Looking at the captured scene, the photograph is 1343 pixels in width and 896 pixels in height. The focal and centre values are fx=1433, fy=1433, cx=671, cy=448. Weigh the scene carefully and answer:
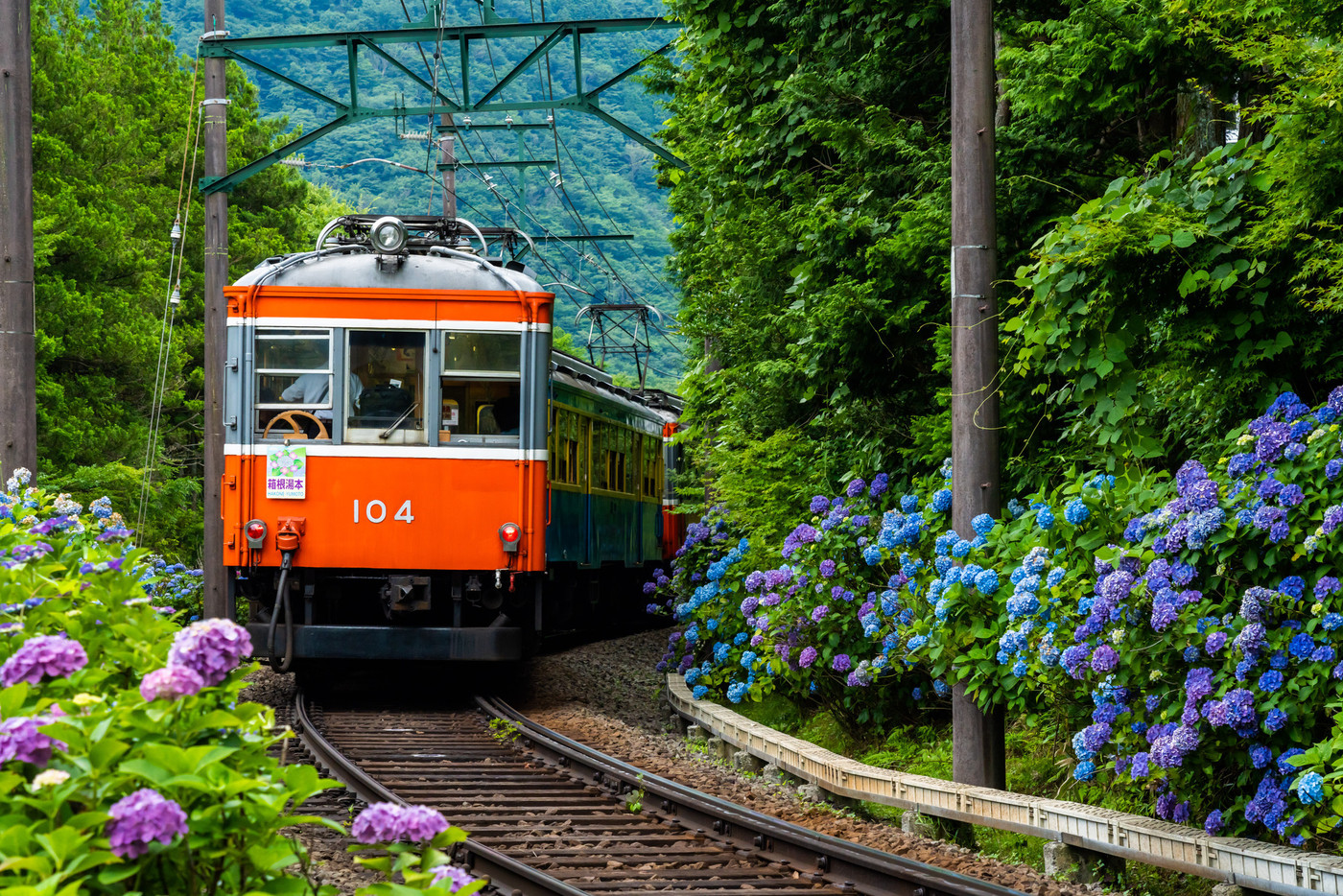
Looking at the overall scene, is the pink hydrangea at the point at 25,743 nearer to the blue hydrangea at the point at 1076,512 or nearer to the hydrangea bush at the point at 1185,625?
the hydrangea bush at the point at 1185,625

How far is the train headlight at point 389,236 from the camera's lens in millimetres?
11234

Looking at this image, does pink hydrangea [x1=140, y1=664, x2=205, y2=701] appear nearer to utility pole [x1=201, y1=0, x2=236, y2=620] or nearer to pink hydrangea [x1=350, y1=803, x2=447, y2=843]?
pink hydrangea [x1=350, y1=803, x2=447, y2=843]

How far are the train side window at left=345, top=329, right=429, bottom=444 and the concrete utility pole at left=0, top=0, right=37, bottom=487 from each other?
97.3 inches

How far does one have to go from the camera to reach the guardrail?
4.63m

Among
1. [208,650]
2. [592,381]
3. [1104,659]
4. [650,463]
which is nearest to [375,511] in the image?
[592,381]

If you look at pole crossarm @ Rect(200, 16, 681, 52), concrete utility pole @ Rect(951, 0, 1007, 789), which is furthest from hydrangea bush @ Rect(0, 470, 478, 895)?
pole crossarm @ Rect(200, 16, 681, 52)

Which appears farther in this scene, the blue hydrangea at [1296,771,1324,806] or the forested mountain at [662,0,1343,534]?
the forested mountain at [662,0,1343,534]

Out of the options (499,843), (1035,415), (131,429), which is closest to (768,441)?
(1035,415)

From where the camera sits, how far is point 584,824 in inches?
284

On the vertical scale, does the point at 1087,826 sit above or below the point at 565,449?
below

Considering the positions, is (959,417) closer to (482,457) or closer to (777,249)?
(777,249)

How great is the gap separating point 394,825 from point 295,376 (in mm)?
8993

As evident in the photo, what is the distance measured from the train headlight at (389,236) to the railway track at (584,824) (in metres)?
3.70

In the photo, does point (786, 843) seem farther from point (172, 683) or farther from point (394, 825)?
point (172, 683)
